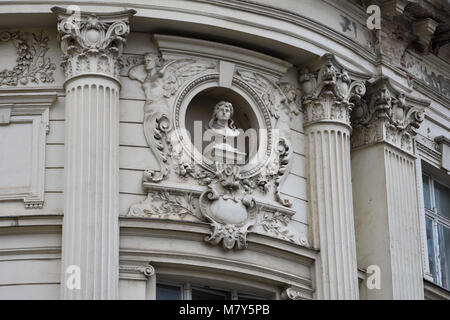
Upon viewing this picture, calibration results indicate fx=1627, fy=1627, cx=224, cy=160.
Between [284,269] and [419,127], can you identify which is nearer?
[284,269]

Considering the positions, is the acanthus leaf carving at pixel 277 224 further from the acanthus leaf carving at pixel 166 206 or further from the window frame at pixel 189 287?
the acanthus leaf carving at pixel 166 206

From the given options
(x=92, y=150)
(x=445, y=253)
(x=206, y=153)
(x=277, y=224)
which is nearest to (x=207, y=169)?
(x=206, y=153)

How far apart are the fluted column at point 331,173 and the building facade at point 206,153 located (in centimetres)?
2

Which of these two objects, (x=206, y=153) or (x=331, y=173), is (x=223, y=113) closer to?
(x=206, y=153)

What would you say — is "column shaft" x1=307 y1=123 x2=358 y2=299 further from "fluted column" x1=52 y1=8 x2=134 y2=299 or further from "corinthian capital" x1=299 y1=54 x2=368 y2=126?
"fluted column" x1=52 y1=8 x2=134 y2=299

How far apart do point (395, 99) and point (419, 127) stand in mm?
1169

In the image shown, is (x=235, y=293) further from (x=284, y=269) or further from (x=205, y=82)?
(x=205, y=82)

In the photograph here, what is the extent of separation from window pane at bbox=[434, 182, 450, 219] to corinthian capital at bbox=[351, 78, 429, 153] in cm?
217

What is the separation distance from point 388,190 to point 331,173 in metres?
1.44

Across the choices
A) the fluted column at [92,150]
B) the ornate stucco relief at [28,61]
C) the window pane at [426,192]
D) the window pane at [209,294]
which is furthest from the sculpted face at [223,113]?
the window pane at [426,192]

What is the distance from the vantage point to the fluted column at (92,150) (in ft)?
80.5
